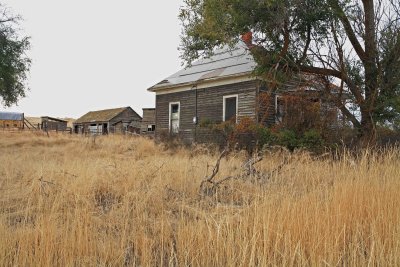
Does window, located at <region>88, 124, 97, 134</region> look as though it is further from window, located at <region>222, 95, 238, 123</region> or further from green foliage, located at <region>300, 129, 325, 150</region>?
green foliage, located at <region>300, 129, 325, 150</region>

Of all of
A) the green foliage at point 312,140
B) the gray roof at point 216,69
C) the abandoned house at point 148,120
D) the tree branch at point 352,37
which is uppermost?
the gray roof at point 216,69

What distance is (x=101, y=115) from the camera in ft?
135

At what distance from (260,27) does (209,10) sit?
137 cm

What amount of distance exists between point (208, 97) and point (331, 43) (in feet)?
36.2

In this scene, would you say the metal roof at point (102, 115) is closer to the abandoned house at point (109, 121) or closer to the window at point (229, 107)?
the abandoned house at point (109, 121)

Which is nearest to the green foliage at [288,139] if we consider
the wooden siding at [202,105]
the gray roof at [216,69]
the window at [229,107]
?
the wooden siding at [202,105]

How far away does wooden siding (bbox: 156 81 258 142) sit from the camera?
1758cm

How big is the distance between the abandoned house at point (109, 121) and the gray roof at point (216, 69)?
13968mm

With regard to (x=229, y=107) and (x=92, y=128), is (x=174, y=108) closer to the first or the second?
(x=229, y=107)

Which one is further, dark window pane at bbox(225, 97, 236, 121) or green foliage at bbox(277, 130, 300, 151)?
dark window pane at bbox(225, 97, 236, 121)

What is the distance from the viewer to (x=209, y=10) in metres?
9.12

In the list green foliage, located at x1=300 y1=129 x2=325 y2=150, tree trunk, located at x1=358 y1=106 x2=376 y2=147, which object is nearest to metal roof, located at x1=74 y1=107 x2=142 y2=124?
green foliage, located at x1=300 y1=129 x2=325 y2=150

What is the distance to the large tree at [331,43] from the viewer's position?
851 cm

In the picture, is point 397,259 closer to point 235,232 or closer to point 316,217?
point 316,217
